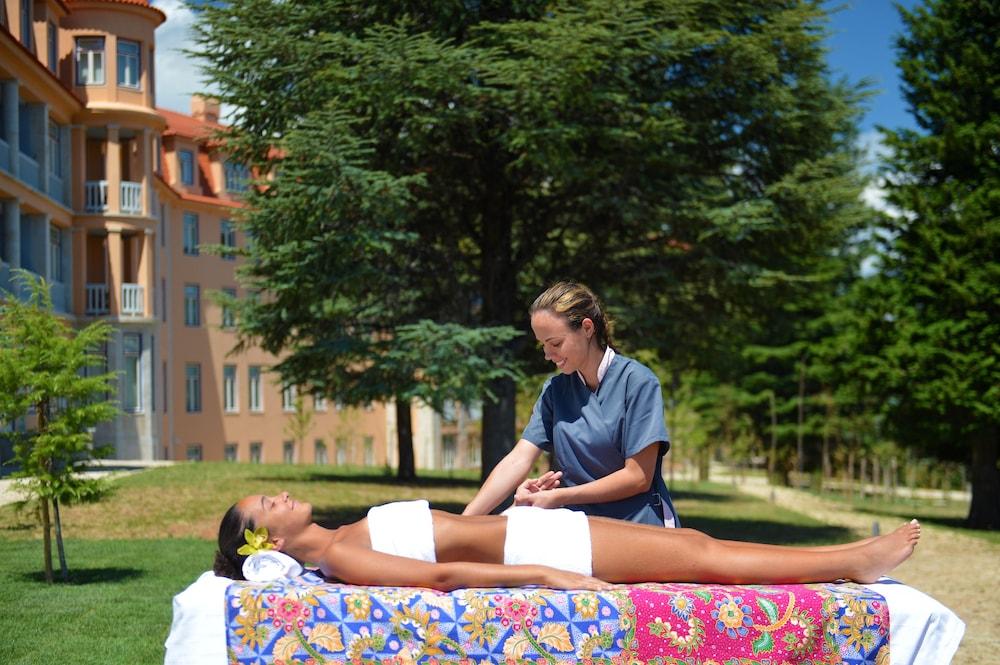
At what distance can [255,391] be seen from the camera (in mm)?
46406

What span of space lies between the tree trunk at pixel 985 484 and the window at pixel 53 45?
915 inches

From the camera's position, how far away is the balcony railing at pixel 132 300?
102ft

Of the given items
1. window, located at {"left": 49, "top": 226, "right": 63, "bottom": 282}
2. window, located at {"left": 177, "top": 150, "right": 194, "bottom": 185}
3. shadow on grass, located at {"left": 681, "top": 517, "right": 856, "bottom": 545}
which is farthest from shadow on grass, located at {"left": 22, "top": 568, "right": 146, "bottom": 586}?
window, located at {"left": 177, "top": 150, "right": 194, "bottom": 185}

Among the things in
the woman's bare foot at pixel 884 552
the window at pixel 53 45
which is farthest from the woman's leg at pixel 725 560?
the window at pixel 53 45

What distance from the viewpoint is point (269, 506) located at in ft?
15.3

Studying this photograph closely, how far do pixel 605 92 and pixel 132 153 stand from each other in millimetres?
19657

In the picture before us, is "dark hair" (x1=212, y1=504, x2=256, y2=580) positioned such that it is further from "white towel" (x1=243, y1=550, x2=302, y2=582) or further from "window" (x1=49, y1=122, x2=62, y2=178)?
"window" (x1=49, y1=122, x2=62, y2=178)

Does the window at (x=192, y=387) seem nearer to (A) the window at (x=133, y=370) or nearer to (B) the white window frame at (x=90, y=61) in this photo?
(A) the window at (x=133, y=370)

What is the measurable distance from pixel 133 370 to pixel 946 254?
21.8 m

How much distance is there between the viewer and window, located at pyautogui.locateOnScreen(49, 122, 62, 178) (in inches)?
1110

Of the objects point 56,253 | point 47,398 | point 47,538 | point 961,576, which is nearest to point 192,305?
point 56,253

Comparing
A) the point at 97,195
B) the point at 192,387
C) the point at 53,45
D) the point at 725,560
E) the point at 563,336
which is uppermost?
the point at 53,45

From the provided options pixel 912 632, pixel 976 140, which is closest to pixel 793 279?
pixel 976 140

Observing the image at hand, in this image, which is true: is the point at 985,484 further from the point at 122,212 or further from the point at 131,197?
the point at 131,197
